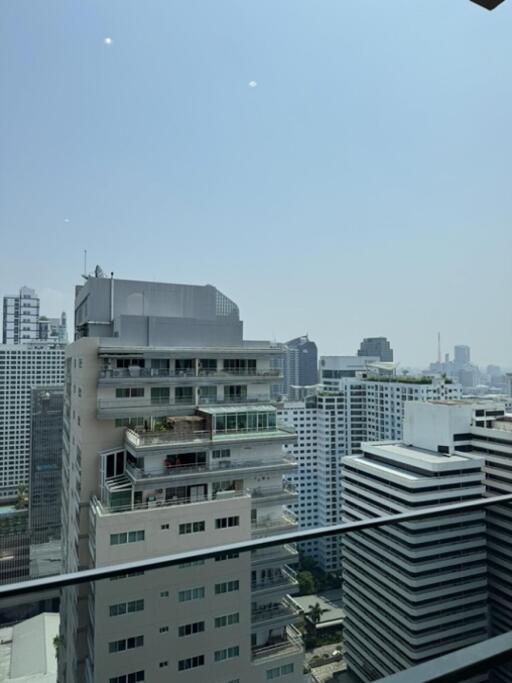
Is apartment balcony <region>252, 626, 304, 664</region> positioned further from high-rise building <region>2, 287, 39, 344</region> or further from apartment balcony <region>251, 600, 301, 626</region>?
high-rise building <region>2, 287, 39, 344</region>

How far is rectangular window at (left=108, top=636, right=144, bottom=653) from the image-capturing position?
1.13 meters

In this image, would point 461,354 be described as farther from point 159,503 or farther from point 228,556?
point 228,556

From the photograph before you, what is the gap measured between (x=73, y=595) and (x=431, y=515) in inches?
42.7

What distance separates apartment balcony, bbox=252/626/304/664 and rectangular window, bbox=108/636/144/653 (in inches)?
12.5

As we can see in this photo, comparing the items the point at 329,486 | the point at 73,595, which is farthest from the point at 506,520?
the point at 329,486

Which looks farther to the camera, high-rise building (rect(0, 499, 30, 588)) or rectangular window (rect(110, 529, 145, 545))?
high-rise building (rect(0, 499, 30, 588))

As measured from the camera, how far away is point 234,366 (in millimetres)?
9867

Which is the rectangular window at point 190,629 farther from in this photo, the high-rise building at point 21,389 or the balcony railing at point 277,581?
the high-rise building at point 21,389

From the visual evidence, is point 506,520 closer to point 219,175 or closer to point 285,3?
point 285,3

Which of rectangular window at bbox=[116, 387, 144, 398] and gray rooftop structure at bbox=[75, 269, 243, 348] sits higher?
gray rooftop structure at bbox=[75, 269, 243, 348]

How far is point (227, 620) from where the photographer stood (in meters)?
1.17

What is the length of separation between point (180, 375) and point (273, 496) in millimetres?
3337

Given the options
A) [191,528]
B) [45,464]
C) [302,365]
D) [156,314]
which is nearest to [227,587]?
[191,528]

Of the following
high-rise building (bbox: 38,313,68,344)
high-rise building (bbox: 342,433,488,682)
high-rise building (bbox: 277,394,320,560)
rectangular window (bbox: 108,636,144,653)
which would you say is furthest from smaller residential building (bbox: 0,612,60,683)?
high-rise building (bbox: 277,394,320,560)
